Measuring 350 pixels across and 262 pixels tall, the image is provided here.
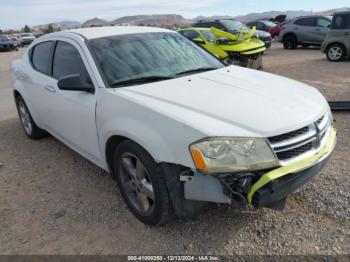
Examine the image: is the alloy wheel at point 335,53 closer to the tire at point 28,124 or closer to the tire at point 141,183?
the tire at point 28,124

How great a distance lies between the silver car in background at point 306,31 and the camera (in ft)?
51.1

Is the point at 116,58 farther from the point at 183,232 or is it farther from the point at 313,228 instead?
the point at 313,228

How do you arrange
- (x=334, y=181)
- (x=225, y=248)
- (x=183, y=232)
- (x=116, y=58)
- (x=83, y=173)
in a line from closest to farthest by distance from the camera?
(x=225, y=248) < (x=183, y=232) < (x=116, y=58) < (x=334, y=181) < (x=83, y=173)

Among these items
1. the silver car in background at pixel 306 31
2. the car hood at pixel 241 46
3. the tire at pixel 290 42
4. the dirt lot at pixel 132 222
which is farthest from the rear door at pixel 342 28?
Answer: the dirt lot at pixel 132 222

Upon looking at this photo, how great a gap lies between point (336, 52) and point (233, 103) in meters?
10.8

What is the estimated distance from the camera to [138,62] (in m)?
3.26

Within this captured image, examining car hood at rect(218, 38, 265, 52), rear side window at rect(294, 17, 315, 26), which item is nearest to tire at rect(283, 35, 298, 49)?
rear side window at rect(294, 17, 315, 26)

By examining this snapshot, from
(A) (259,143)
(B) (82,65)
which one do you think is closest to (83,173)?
(B) (82,65)

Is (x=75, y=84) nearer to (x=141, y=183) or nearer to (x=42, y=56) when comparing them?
(x=141, y=183)

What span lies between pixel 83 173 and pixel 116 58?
5.01ft

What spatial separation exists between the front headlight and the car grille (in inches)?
4.3

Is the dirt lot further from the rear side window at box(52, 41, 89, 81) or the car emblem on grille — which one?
the rear side window at box(52, 41, 89, 81)

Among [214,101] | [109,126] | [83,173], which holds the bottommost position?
[83,173]

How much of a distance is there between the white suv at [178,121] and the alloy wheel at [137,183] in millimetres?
11
